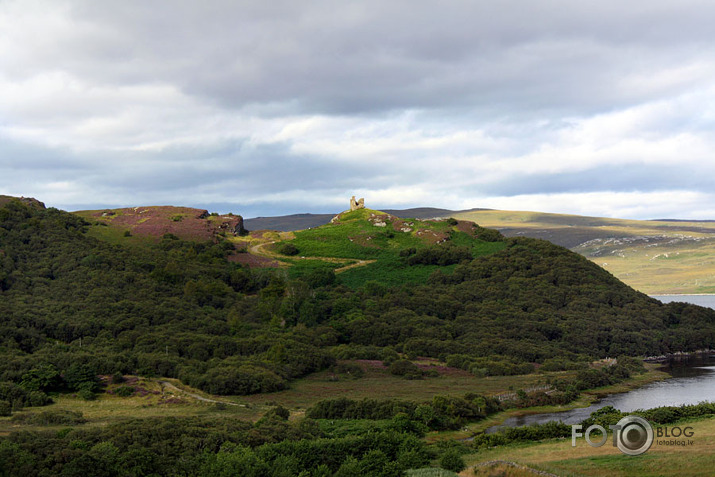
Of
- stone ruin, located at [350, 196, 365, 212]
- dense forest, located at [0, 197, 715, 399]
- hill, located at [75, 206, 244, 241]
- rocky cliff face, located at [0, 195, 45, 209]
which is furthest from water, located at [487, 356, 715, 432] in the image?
rocky cliff face, located at [0, 195, 45, 209]

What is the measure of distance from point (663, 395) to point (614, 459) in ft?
137

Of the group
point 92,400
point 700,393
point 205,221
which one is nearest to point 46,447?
point 92,400

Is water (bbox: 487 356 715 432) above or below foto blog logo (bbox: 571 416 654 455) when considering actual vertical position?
below

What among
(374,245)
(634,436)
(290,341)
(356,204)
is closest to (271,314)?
(290,341)

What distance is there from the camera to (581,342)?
9256 centimetres

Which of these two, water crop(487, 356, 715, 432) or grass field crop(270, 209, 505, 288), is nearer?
water crop(487, 356, 715, 432)

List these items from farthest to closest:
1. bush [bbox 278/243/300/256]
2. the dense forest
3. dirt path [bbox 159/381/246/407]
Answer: bush [bbox 278/243/300/256]
the dense forest
dirt path [bbox 159/381/246/407]

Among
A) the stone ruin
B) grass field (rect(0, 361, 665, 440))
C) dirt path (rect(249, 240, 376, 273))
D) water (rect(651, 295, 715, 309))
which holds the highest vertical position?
the stone ruin

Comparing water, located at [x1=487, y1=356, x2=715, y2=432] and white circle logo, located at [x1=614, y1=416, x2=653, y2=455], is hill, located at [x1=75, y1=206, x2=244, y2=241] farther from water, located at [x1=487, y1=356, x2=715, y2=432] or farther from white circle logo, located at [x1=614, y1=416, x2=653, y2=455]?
white circle logo, located at [x1=614, y1=416, x2=653, y2=455]

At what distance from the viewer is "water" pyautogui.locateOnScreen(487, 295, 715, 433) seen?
58125 millimetres

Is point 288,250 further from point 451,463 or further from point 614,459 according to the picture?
point 614,459

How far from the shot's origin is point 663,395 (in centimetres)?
6788

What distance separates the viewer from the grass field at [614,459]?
2878 centimetres

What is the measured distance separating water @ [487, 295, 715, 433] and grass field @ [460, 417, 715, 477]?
1533cm
